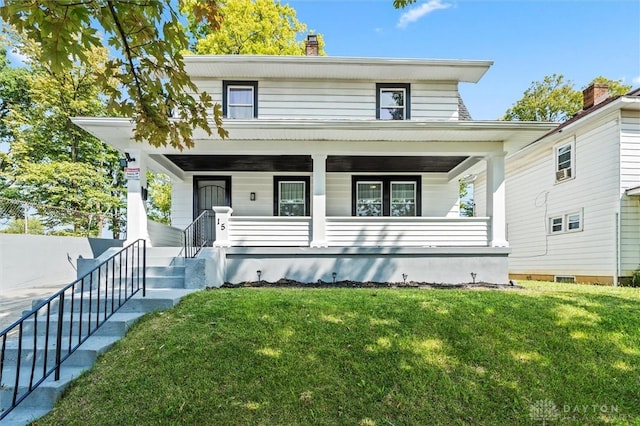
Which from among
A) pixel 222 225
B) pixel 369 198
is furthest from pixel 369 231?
pixel 222 225

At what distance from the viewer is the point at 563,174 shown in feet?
37.2

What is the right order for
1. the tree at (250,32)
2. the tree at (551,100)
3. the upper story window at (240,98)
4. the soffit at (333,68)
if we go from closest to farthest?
1. the soffit at (333,68)
2. the upper story window at (240,98)
3. the tree at (250,32)
4. the tree at (551,100)

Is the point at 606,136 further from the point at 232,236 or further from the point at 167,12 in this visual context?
the point at 167,12

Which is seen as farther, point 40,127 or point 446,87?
point 40,127

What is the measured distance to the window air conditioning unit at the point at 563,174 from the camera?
11109 mm

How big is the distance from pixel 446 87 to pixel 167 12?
350 inches

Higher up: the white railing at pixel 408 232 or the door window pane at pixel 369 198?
the door window pane at pixel 369 198

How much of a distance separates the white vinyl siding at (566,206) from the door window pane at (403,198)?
527 cm

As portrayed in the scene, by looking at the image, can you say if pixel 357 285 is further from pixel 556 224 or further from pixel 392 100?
pixel 556 224

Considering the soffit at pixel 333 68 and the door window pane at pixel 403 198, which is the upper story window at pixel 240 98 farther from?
the door window pane at pixel 403 198

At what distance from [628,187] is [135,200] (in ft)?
42.0

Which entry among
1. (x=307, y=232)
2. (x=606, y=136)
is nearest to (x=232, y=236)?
(x=307, y=232)

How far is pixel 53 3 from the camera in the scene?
2.37 metres

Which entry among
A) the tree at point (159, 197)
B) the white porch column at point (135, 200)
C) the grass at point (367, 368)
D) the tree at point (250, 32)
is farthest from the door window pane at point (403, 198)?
the tree at point (159, 197)
